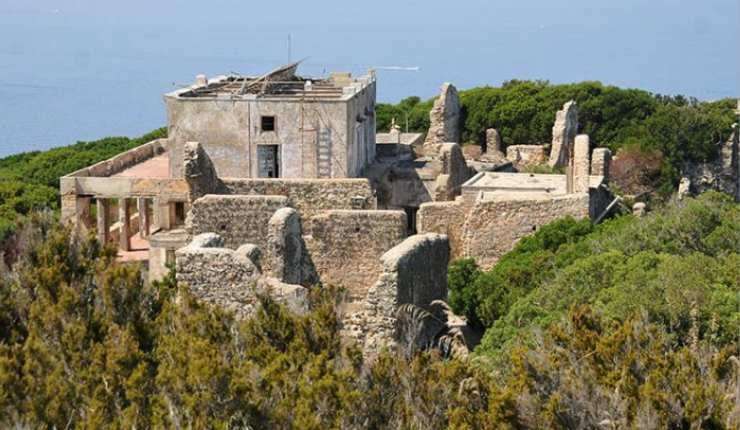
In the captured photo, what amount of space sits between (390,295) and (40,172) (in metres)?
31.7

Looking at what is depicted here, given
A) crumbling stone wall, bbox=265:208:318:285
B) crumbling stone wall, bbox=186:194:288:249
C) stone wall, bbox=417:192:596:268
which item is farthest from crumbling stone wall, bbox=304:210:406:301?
stone wall, bbox=417:192:596:268

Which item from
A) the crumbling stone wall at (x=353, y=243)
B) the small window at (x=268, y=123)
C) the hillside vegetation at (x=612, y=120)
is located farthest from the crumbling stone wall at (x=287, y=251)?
the hillside vegetation at (x=612, y=120)

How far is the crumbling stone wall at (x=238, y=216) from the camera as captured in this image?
956 inches

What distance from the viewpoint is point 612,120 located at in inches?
1944

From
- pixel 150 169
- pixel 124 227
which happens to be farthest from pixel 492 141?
pixel 124 227

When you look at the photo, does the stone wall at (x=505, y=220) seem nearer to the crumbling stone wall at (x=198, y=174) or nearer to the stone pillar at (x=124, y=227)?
the crumbling stone wall at (x=198, y=174)

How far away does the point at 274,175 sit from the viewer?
1336 inches

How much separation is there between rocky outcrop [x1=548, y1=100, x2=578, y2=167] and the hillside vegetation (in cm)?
209

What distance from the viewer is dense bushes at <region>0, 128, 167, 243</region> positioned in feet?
134

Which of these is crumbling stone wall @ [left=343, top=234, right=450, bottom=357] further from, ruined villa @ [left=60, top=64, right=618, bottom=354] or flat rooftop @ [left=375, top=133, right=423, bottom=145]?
flat rooftop @ [left=375, top=133, right=423, bottom=145]

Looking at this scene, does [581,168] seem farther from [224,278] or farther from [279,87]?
[224,278]

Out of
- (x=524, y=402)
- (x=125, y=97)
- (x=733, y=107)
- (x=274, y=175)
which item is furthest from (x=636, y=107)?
(x=125, y=97)

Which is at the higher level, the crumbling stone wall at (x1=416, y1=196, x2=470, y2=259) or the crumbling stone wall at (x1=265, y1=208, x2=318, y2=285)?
the crumbling stone wall at (x1=265, y1=208, x2=318, y2=285)

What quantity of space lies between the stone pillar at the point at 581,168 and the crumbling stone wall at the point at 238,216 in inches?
326
